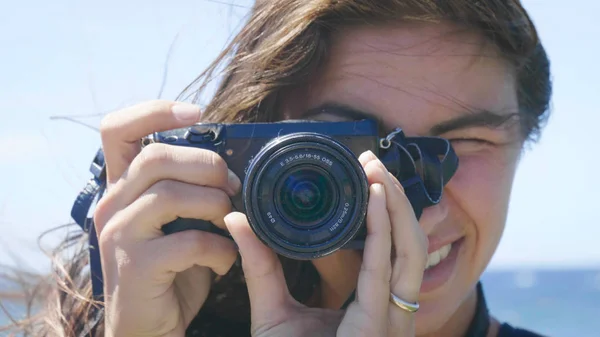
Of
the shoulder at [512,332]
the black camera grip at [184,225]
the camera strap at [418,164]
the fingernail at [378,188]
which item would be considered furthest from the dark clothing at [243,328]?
the fingernail at [378,188]

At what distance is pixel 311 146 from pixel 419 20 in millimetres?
Answer: 570

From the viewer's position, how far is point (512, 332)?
232 centimetres

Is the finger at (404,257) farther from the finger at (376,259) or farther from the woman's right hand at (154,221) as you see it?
the woman's right hand at (154,221)

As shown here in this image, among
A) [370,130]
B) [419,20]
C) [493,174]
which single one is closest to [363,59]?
[419,20]

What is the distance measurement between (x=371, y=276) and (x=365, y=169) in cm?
21

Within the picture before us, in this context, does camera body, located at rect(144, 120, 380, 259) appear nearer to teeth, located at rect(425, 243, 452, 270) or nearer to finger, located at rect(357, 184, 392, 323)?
finger, located at rect(357, 184, 392, 323)

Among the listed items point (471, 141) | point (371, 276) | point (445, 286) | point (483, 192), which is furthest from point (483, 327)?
point (371, 276)

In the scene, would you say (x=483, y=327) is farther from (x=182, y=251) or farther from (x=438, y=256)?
(x=182, y=251)

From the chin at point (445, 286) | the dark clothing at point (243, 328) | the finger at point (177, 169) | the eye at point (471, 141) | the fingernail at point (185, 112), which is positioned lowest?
the dark clothing at point (243, 328)

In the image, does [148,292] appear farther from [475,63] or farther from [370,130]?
[475,63]

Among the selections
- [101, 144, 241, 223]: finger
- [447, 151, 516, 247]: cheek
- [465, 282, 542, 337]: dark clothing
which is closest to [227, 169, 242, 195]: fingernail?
[101, 144, 241, 223]: finger

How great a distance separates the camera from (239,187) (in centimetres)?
177

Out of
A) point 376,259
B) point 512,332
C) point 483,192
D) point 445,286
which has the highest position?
point 376,259

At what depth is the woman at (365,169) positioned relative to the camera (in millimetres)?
1678
